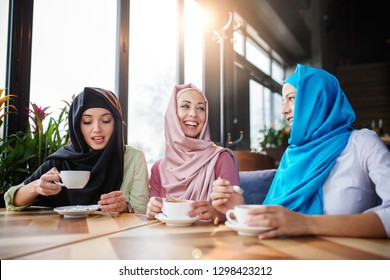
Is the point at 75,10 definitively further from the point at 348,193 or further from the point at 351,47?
the point at 351,47

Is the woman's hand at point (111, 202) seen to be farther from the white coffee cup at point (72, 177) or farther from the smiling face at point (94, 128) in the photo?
the smiling face at point (94, 128)

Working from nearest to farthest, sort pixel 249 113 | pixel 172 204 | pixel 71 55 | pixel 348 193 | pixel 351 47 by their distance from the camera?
pixel 172 204 → pixel 348 193 → pixel 71 55 → pixel 249 113 → pixel 351 47

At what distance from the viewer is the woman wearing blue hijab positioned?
2.48 ft

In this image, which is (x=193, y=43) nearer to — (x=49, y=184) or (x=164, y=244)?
(x=49, y=184)

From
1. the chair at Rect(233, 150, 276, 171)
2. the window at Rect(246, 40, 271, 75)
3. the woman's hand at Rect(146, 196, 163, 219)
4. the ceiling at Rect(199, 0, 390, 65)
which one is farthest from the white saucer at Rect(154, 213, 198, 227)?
the window at Rect(246, 40, 271, 75)

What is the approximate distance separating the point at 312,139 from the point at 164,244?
0.73 meters

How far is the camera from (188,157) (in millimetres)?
1470

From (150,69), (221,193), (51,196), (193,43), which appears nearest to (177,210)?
(221,193)

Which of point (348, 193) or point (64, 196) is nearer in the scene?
point (348, 193)

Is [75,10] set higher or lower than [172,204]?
higher

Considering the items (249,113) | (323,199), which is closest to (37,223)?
(323,199)

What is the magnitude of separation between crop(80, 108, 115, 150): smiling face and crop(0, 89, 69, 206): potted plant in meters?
0.38

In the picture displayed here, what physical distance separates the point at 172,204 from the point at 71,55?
1.81 metres

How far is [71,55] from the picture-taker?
228 centimetres
